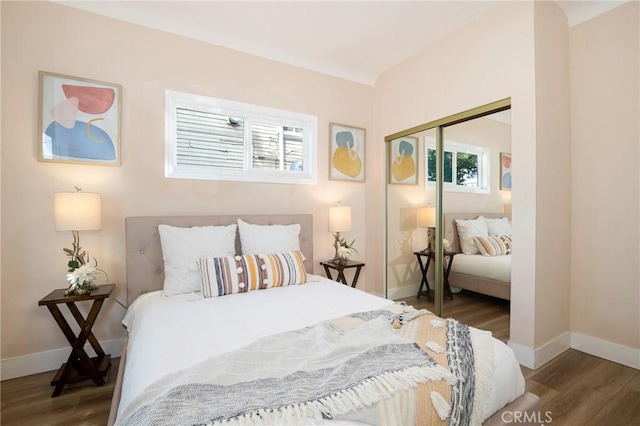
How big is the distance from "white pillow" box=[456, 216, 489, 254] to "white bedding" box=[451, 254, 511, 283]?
0.07 meters

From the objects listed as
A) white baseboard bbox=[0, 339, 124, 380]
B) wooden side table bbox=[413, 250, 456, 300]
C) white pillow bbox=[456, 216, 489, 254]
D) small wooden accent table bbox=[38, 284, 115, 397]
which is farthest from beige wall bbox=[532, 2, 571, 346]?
white baseboard bbox=[0, 339, 124, 380]

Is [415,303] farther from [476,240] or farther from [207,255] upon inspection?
[207,255]

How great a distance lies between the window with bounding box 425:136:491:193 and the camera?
2.73 m

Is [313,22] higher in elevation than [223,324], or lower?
higher

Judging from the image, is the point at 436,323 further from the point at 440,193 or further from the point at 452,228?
the point at 440,193

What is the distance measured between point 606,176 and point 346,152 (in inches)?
93.7

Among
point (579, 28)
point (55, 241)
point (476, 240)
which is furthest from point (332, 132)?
point (55, 241)

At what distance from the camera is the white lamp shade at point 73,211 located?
2.01m

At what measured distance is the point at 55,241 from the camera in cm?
225

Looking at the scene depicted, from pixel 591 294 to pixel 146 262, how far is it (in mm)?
3706

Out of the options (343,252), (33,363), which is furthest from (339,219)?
(33,363)

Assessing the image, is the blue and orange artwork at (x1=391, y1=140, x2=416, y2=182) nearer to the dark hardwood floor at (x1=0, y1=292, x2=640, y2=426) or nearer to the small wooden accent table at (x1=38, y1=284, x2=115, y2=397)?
the dark hardwood floor at (x1=0, y1=292, x2=640, y2=426)

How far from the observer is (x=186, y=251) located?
7.45 ft

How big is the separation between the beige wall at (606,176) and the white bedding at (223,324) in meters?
1.82
